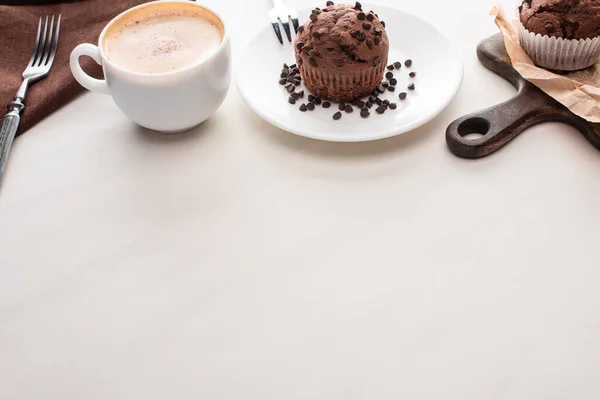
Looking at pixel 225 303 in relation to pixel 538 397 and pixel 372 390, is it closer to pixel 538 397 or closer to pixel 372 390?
pixel 372 390

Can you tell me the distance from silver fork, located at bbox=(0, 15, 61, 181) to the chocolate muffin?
0.62m

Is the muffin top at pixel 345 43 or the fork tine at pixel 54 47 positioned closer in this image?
the muffin top at pixel 345 43

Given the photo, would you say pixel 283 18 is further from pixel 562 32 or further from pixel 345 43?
pixel 562 32

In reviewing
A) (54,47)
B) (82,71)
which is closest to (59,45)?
(54,47)

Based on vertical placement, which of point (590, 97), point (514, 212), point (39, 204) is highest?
point (590, 97)

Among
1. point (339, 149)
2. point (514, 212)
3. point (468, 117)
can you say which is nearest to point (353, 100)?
point (339, 149)

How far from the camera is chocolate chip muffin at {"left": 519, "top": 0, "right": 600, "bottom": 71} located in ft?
4.39

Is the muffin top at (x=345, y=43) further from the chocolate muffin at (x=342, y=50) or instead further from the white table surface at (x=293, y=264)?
the white table surface at (x=293, y=264)

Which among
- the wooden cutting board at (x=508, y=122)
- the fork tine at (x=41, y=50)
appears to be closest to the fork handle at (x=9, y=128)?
the fork tine at (x=41, y=50)

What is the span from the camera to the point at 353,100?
1364 millimetres

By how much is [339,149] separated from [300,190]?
0.46 feet

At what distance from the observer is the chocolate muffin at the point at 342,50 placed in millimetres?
1285

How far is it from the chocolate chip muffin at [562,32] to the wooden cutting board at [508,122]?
10 cm

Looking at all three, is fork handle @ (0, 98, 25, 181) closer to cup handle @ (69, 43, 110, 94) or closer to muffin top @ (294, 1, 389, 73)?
cup handle @ (69, 43, 110, 94)
